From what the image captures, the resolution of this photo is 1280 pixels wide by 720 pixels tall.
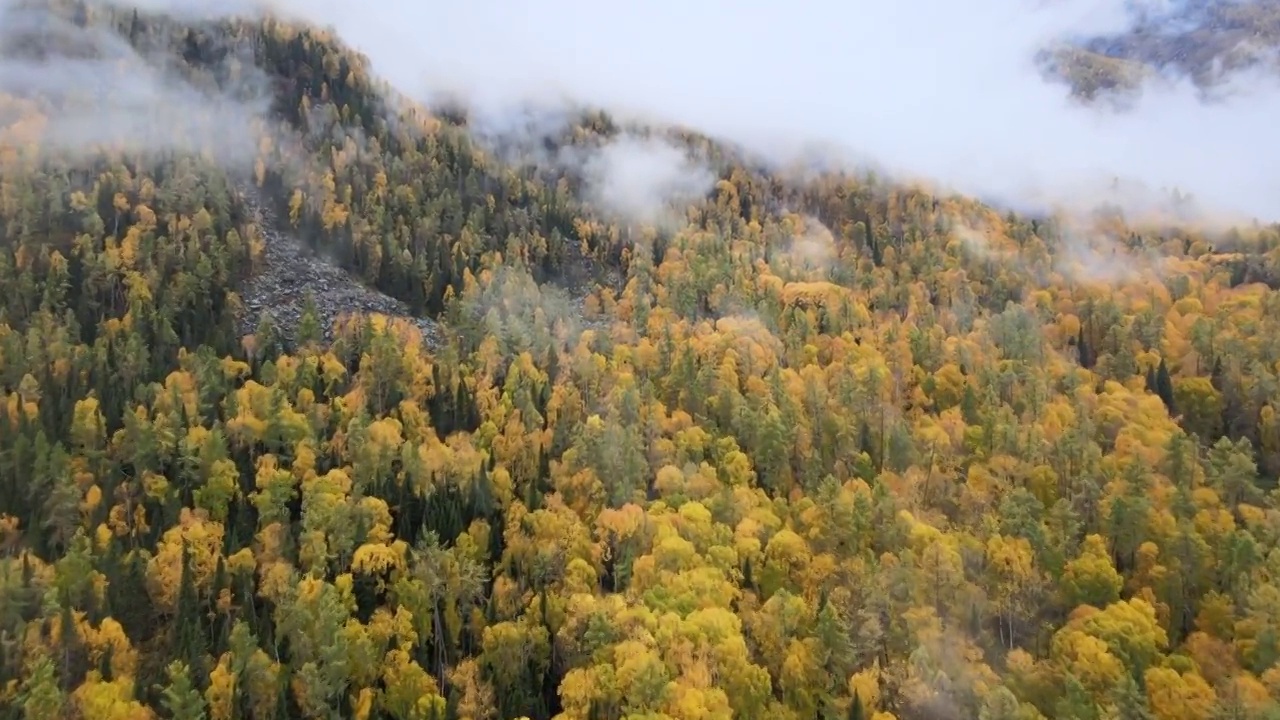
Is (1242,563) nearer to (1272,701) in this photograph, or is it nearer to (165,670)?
(1272,701)

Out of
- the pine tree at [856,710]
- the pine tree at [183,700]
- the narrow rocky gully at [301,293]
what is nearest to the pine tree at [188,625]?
the pine tree at [183,700]

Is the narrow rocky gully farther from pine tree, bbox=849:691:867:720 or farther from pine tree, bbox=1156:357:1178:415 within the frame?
pine tree, bbox=1156:357:1178:415

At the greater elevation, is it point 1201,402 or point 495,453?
point 1201,402

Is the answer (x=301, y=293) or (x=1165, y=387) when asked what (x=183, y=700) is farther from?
(x=1165, y=387)

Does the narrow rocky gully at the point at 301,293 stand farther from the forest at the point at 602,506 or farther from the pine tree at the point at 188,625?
the pine tree at the point at 188,625

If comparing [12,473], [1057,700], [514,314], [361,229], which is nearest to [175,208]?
[361,229]

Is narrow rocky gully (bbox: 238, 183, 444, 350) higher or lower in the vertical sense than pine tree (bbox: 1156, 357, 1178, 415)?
lower

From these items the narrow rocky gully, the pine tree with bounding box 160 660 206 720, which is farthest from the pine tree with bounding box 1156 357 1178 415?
the pine tree with bounding box 160 660 206 720

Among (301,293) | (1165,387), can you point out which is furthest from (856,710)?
(301,293)

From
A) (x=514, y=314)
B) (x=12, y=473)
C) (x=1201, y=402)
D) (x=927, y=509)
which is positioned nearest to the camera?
(x=12, y=473)
